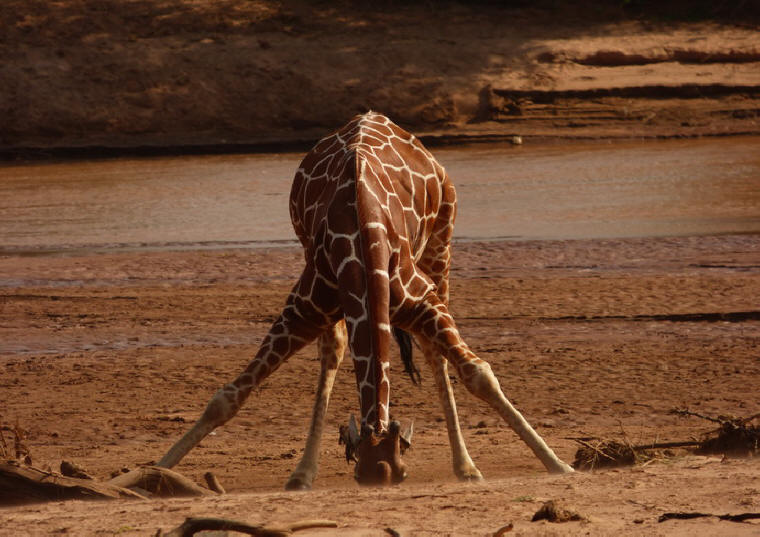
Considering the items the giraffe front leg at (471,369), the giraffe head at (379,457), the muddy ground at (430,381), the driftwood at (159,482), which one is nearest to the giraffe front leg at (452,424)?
the muddy ground at (430,381)

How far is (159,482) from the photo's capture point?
5855mm

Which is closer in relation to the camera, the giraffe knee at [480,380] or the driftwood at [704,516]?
the driftwood at [704,516]

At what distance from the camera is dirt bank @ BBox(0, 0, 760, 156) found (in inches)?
864

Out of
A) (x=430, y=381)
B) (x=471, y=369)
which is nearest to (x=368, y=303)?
(x=471, y=369)

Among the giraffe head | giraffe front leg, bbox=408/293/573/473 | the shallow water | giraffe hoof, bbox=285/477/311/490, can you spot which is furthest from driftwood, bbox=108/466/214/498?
the shallow water

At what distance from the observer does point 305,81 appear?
22453mm

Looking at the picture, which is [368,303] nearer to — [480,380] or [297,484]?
[480,380]

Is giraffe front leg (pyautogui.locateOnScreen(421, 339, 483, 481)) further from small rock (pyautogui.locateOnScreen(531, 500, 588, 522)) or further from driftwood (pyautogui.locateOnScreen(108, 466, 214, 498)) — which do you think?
small rock (pyautogui.locateOnScreen(531, 500, 588, 522))

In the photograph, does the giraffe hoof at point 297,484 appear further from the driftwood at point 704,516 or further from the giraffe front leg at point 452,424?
the driftwood at point 704,516

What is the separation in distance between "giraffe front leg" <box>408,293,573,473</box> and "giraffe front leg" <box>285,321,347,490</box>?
0.61 metres

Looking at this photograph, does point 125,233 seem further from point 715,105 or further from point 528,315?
point 715,105

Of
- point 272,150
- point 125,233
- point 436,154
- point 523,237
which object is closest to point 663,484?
point 523,237

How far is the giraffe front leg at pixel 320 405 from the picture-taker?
6348 mm

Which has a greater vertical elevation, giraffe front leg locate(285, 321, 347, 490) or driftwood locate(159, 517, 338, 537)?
driftwood locate(159, 517, 338, 537)
